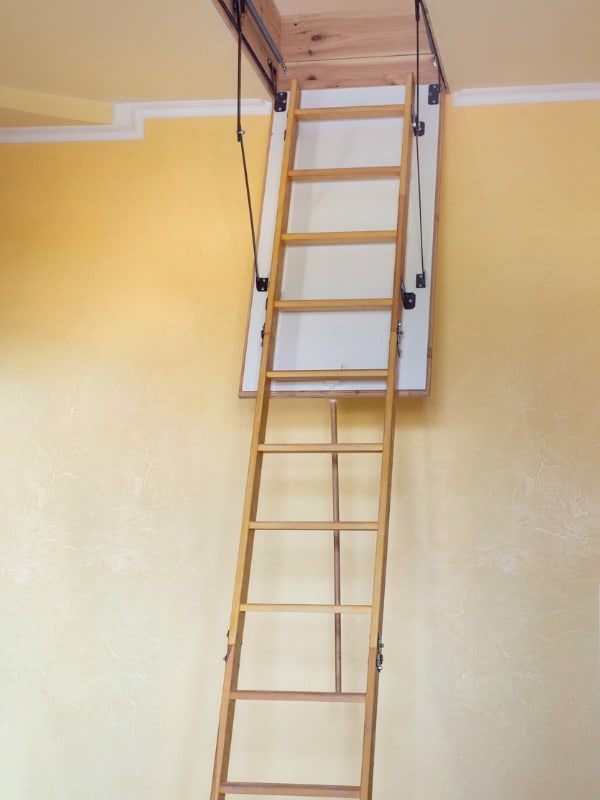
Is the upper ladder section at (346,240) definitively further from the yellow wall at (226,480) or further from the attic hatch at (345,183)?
the yellow wall at (226,480)

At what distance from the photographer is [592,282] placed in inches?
142

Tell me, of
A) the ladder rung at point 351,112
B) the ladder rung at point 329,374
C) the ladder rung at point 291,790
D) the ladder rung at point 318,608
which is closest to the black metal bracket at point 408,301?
the ladder rung at point 329,374

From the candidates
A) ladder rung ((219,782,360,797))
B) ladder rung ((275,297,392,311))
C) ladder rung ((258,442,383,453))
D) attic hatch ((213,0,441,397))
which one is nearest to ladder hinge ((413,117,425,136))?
attic hatch ((213,0,441,397))

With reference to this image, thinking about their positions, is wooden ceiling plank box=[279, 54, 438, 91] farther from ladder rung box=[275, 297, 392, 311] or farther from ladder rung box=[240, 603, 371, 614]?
ladder rung box=[240, 603, 371, 614]

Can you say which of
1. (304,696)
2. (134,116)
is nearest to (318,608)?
(304,696)

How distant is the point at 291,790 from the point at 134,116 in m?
2.60

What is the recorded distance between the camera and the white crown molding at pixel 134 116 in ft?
13.2

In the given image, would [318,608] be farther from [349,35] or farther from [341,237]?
[349,35]

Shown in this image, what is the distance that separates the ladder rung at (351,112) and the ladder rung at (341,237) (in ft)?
1.58

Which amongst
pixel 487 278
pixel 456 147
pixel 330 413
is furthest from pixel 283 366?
pixel 456 147

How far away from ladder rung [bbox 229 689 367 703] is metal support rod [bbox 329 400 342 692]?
271 mm

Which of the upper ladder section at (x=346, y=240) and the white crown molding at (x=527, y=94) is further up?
the white crown molding at (x=527, y=94)

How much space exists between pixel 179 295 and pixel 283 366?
1.86ft

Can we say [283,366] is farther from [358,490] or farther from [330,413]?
[358,490]
